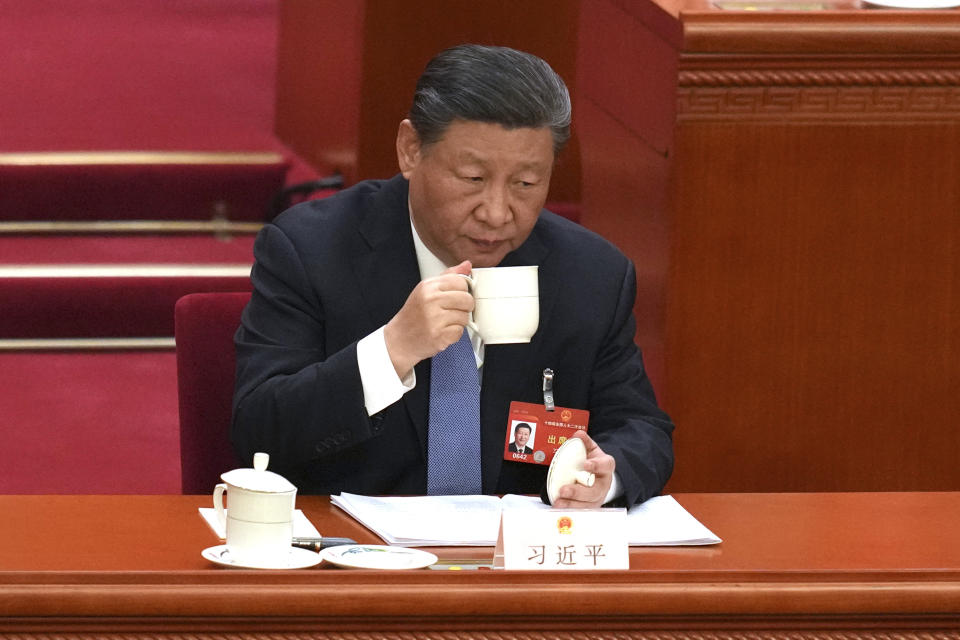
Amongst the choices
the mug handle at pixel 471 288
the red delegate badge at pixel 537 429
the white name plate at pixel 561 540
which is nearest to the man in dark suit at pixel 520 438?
the red delegate badge at pixel 537 429

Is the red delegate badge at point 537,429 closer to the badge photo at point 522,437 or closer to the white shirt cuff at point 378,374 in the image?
the badge photo at point 522,437

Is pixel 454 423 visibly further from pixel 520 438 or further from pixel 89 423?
pixel 89 423

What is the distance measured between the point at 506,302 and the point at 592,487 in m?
0.25

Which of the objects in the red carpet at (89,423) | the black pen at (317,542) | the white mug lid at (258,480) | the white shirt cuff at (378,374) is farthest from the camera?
the red carpet at (89,423)

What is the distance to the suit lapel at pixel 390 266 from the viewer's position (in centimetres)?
222

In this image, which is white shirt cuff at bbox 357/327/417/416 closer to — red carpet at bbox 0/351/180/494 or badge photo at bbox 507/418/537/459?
badge photo at bbox 507/418/537/459

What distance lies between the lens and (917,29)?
293cm

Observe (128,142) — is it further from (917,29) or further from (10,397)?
(917,29)

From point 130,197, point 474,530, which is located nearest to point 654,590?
point 474,530

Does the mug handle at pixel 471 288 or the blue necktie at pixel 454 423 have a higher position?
the mug handle at pixel 471 288

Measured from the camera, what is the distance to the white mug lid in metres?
1.69

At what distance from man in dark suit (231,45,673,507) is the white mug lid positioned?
0.33 m

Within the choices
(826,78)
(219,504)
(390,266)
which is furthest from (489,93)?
(826,78)

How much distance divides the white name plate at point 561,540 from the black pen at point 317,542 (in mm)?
195
